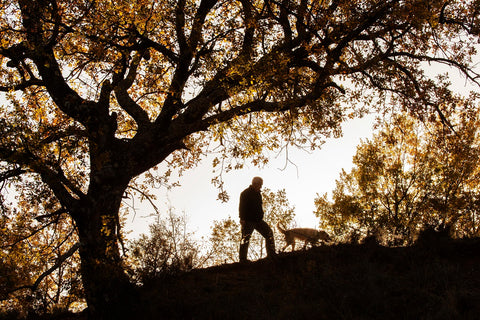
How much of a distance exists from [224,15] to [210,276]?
24.8 feet

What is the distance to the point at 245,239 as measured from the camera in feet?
33.3

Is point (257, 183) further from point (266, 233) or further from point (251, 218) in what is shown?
point (266, 233)

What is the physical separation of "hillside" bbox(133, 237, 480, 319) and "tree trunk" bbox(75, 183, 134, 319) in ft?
1.94

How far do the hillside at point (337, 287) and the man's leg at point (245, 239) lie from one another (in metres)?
0.53

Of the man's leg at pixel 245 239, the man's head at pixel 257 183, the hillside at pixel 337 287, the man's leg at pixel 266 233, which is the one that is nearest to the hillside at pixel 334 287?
the hillside at pixel 337 287

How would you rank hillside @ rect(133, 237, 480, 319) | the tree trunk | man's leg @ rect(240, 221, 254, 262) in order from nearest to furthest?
hillside @ rect(133, 237, 480, 319)
the tree trunk
man's leg @ rect(240, 221, 254, 262)

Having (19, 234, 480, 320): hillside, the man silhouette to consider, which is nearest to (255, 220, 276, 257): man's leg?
the man silhouette

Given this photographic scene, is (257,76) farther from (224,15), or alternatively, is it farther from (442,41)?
(442,41)

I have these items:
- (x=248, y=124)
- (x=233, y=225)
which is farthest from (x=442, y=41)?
(x=233, y=225)

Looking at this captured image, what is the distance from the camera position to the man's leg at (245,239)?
32.7ft

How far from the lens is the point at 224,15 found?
10.5m

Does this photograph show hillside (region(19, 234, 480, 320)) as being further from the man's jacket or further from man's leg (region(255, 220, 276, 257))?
the man's jacket

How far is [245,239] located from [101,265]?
14.6 ft

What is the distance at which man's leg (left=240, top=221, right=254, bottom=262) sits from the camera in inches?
392
